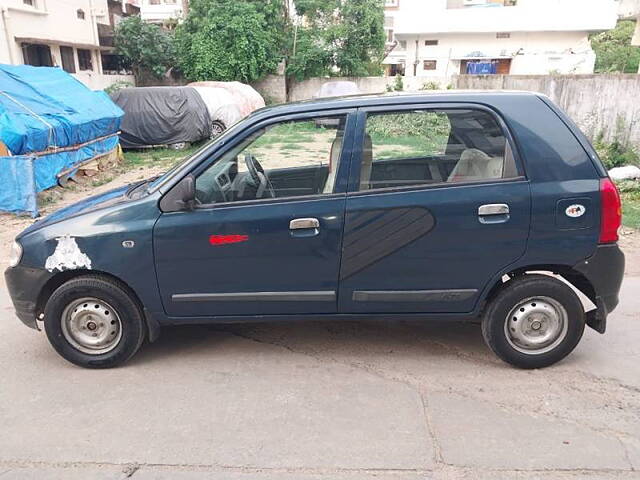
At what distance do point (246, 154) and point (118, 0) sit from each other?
1274 inches

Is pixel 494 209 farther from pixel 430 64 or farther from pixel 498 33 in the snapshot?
pixel 498 33

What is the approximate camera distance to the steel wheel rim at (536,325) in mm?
3521

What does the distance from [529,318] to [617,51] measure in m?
41.1

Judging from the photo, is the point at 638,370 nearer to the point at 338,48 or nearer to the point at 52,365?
the point at 52,365

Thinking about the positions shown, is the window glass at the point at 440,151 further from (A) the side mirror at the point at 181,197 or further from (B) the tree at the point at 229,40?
(B) the tree at the point at 229,40

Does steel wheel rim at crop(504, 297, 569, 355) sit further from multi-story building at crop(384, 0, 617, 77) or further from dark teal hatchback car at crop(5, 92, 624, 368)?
multi-story building at crop(384, 0, 617, 77)

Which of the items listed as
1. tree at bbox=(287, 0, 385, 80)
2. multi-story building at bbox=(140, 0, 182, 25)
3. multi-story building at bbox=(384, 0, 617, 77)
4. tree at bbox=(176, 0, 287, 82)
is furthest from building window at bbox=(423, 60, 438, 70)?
multi-story building at bbox=(140, 0, 182, 25)

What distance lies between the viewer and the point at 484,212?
3.35 m

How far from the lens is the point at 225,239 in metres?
3.46

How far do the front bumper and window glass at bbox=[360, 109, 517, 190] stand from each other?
223 cm

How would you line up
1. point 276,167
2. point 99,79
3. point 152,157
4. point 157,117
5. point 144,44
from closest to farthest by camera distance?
point 276,167 < point 152,157 < point 157,117 < point 99,79 < point 144,44

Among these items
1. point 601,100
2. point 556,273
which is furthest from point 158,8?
point 556,273

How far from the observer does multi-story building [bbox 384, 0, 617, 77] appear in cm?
3300

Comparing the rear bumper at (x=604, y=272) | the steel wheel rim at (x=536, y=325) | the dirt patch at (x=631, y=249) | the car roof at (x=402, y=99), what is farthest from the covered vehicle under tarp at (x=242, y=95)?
the rear bumper at (x=604, y=272)
